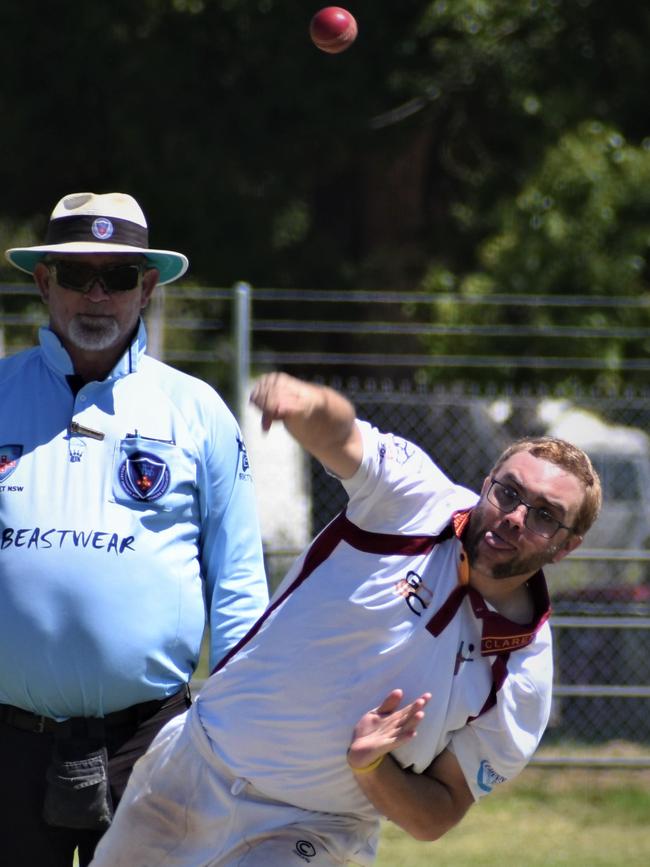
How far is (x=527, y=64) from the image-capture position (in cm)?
1283

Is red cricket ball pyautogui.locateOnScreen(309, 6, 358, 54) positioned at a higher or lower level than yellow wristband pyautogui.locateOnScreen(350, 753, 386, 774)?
higher

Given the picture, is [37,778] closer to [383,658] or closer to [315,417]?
[383,658]

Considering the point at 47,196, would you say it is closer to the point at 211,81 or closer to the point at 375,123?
the point at 211,81

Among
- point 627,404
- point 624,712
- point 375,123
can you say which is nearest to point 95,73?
point 375,123

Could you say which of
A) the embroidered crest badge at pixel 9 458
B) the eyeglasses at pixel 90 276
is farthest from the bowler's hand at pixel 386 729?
the eyeglasses at pixel 90 276

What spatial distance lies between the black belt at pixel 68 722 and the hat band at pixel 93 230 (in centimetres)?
126

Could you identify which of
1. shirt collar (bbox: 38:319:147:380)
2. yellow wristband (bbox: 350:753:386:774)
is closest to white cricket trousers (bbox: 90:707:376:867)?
yellow wristband (bbox: 350:753:386:774)

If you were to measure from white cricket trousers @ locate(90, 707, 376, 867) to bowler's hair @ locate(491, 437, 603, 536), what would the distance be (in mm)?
882

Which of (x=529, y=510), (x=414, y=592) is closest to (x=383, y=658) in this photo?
(x=414, y=592)

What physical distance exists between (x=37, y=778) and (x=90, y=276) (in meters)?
1.32

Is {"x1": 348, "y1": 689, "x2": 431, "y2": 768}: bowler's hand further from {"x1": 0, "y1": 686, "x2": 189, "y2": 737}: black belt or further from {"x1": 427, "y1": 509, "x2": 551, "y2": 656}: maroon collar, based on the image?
{"x1": 0, "y1": 686, "x2": 189, "y2": 737}: black belt

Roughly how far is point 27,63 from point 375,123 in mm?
2952

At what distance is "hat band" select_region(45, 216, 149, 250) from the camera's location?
3.99 meters

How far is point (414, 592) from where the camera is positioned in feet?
10.5
